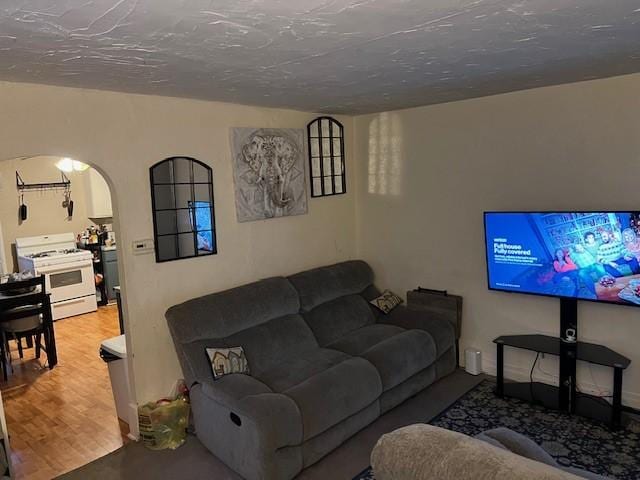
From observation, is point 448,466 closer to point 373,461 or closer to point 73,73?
point 373,461

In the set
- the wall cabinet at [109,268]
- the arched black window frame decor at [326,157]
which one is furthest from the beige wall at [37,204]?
the arched black window frame decor at [326,157]

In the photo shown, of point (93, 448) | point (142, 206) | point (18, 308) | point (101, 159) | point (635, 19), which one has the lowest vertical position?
point (93, 448)

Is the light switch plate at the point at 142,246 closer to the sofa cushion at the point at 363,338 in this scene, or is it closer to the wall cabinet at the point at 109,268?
the sofa cushion at the point at 363,338

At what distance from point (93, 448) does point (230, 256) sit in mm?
1638

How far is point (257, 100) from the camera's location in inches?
139

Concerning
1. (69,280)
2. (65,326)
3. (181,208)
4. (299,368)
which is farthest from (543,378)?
(69,280)

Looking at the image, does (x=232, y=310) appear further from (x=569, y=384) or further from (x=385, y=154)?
(x=569, y=384)

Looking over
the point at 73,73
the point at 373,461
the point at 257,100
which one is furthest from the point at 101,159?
the point at 373,461

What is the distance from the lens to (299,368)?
3314 millimetres

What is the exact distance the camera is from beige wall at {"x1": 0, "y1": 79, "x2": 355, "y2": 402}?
2.78 meters

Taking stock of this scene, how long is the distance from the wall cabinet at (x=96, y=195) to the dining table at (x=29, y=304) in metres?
2.59

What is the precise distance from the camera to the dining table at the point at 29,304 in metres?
4.54

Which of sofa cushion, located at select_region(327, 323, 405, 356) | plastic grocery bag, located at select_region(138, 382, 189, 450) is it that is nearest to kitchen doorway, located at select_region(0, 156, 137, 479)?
plastic grocery bag, located at select_region(138, 382, 189, 450)

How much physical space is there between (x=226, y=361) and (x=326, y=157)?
7.51ft
